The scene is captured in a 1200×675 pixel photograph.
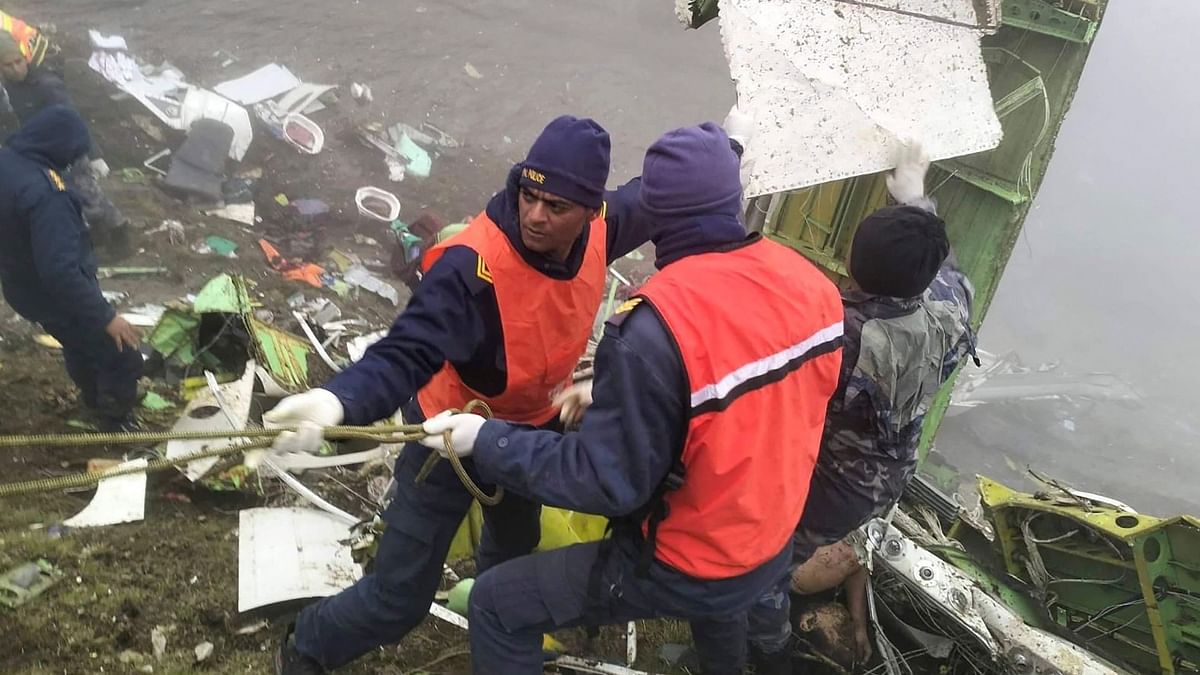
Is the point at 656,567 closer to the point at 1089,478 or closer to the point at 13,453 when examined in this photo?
the point at 13,453

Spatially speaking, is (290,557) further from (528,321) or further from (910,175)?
(910,175)

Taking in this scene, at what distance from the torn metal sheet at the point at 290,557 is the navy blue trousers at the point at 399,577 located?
0.49 meters

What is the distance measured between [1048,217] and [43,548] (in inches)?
669

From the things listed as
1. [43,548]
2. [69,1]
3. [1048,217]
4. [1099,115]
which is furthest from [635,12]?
[43,548]

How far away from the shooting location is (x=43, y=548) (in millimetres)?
2871

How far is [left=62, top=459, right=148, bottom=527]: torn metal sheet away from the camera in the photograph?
3109 mm

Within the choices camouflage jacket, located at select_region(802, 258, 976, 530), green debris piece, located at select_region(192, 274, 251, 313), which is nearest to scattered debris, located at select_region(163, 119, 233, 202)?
green debris piece, located at select_region(192, 274, 251, 313)

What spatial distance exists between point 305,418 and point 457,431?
1.16 feet

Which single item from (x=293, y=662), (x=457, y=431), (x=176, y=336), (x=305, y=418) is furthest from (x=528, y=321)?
(x=176, y=336)

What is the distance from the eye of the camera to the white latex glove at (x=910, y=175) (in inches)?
113

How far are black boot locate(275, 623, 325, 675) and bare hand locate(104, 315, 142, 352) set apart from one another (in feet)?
6.08

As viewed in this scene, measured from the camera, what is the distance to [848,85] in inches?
111

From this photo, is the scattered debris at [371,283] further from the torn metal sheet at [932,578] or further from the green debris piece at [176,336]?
the torn metal sheet at [932,578]

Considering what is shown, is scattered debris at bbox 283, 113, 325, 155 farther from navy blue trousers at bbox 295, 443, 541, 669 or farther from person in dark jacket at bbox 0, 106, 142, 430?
navy blue trousers at bbox 295, 443, 541, 669
